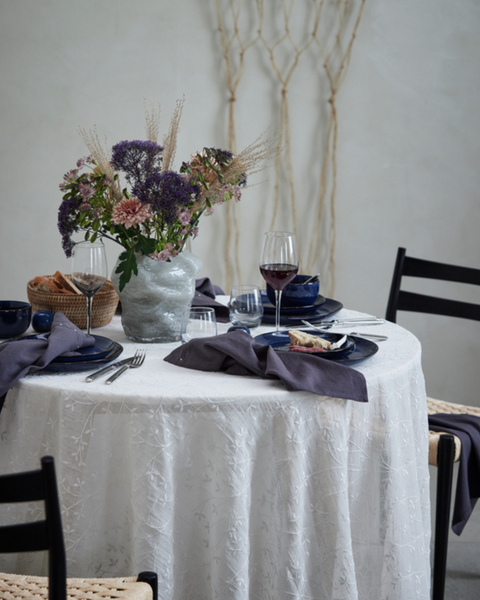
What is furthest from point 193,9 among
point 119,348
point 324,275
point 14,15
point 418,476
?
point 418,476

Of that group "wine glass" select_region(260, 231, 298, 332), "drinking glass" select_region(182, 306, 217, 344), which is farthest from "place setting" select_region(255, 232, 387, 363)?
"drinking glass" select_region(182, 306, 217, 344)

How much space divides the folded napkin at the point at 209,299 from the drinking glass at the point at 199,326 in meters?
0.34

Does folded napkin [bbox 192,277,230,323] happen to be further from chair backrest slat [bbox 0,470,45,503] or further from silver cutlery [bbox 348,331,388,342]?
chair backrest slat [bbox 0,470,45,503]

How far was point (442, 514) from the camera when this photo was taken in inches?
71.2

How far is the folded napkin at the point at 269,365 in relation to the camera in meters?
1.24

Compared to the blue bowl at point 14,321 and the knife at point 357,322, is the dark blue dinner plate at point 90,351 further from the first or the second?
the knife at point 357,322

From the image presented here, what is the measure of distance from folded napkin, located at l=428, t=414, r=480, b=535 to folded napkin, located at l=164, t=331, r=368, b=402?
2.45 feet

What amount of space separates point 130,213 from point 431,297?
4.25ft

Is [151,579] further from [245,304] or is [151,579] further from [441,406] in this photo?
[441,406]

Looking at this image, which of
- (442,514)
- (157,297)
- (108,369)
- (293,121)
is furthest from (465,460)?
(293,121)

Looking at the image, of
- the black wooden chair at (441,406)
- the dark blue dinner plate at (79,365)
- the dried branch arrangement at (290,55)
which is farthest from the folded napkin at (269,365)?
the dried branch arrangement at (290,55)

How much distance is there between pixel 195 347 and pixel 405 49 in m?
2.66

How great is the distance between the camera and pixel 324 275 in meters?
3.57

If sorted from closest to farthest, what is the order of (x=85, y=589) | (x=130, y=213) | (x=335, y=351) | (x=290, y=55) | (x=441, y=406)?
(x=85, y=589)
(x=335, y=351)
(x=130, y=213)
(x=441, y=406)
(x=290, y=55)
